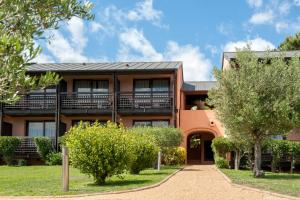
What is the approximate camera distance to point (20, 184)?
56.4 feet

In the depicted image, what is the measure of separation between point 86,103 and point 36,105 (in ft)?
10.9

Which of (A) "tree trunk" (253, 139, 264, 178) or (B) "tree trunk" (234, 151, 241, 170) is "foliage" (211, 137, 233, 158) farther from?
(A) "tree trunk" (253, 139, 264, 178)

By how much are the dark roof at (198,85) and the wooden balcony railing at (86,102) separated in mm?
5911

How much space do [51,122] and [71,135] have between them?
61.2ft

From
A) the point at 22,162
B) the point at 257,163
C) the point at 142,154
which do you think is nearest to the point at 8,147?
the point at 22,162

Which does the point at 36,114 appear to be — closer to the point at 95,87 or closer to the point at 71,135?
the point at 95,87

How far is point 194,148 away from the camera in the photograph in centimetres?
3647

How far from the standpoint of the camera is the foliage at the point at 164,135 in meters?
26.8

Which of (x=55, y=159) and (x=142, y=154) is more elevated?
(x=142, y=154)

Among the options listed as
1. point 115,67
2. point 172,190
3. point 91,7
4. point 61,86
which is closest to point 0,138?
point 61,86

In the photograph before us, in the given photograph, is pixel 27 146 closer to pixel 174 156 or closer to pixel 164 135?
pixel 174 156

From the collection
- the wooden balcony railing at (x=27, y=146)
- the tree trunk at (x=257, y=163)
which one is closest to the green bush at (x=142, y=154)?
the tree trunk at (x=257, y=163)

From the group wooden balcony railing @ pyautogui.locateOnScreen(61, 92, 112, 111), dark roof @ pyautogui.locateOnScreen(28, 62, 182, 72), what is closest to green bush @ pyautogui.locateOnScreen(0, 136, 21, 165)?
wooden balcony railing @ pyautogui.locateOnScreen(61, 92, 112, 111)

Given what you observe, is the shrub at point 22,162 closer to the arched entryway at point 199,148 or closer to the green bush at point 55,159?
the green bush at point 55,159
